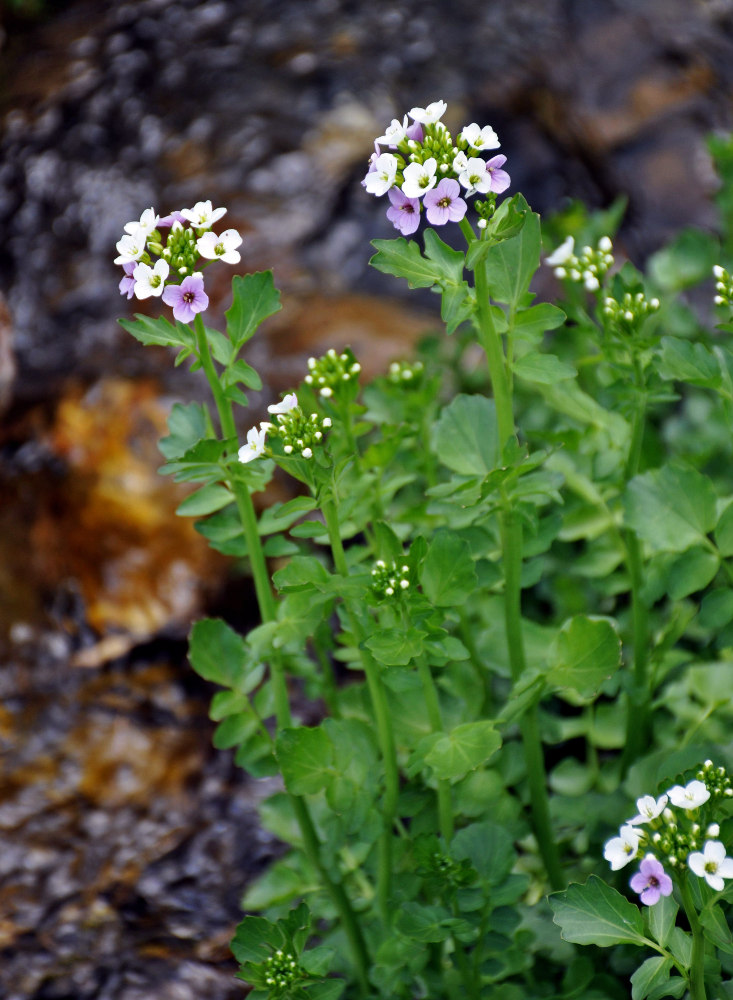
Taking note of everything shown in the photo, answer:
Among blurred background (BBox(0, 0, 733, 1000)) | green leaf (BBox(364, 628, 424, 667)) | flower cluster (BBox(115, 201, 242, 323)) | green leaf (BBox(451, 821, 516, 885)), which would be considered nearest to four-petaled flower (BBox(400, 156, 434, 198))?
flower cluster (BBox(115, 201, 242, 323))

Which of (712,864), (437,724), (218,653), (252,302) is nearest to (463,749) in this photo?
(437,724)

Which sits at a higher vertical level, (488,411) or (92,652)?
(488,411)

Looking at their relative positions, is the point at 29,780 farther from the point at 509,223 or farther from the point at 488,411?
the point at 509,223

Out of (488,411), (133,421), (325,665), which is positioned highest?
(488,411)

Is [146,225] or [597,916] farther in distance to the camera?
[146,225]

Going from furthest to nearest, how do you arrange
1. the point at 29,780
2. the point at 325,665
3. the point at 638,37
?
1. the point at 638,37
2. the point at 29,780
3. the point at 325,665

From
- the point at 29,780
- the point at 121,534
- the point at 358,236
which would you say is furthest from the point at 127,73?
the point at 29,780

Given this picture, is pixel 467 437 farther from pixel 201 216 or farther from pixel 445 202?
pixel 201 216
